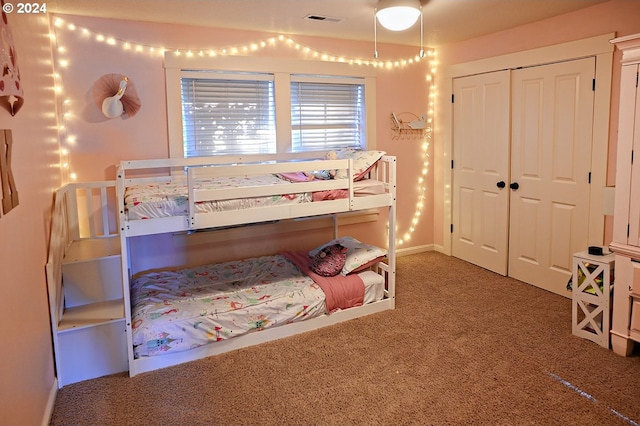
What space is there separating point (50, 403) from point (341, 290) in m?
1.86

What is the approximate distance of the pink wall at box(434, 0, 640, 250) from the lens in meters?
3.07

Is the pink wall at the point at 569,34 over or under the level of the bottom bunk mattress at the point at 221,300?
over

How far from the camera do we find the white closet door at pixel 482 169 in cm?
405

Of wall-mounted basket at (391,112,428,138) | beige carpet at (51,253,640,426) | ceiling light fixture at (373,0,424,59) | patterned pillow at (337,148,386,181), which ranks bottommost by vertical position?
beige carpet at (51,253,640,426)

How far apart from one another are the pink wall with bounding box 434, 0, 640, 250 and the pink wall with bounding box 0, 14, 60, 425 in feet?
11.7

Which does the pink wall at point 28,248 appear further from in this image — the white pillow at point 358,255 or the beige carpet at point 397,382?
the white pillow at point 358,255

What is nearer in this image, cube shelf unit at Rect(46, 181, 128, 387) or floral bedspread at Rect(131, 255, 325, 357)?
cube shelf unit at Rect(46, 181, 128, 387)

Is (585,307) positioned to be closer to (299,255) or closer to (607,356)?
(607,356)

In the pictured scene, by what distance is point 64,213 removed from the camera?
3.10m

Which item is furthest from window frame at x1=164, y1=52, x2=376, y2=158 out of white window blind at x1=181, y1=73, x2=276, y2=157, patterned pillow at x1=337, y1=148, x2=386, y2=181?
patterned pillow at x1=337, y1=148, x2=386, y2=181

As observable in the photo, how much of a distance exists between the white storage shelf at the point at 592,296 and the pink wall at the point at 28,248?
10.2 ft

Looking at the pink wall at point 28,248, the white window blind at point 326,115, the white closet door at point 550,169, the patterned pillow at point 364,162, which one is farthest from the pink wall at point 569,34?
the pink wall at point 28,248

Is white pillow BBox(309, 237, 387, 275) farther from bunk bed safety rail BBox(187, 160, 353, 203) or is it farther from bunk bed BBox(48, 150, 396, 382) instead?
bunk bed safety rail BBox(187, 160, 353, 203)

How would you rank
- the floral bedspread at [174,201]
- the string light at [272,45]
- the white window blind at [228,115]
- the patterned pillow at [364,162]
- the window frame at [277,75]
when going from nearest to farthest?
the floral bedspread at [174,201], the string light at [272,45], the patterned pillow at [364,162], the window frame at [277,75], the white window blind at [228,115]
